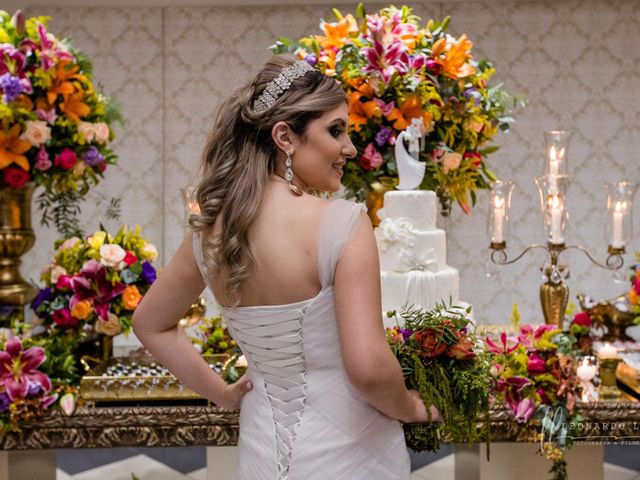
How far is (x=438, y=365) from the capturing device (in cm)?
202

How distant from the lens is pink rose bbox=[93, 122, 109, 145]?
10.8 feet

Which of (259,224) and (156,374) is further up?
(259,224)

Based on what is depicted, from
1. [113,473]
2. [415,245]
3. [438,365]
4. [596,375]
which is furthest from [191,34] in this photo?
[438,365]

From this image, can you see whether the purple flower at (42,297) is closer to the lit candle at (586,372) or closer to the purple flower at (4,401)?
the purple flower at (4,401)

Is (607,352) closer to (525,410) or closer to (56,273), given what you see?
(525,410)

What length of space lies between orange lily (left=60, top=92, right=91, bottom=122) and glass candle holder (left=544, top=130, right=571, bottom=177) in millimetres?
1953

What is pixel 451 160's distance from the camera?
330 cm

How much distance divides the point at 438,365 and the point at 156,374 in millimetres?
1378

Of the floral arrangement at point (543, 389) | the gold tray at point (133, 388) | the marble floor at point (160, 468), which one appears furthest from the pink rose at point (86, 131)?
the marble floor at point (160, 468)

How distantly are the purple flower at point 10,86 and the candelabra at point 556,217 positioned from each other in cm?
200

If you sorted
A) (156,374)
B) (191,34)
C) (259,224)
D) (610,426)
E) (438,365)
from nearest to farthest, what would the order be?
(259,224)
(438,365)
(610,426)
(156,374)
(191,34)

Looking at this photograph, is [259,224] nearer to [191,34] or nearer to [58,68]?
[58,68]

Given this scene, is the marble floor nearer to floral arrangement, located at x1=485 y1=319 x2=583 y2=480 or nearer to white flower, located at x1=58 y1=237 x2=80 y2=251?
white flower, located at x1=58 y1=237 x2=80 y2=251

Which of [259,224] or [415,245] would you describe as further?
[415,245]
